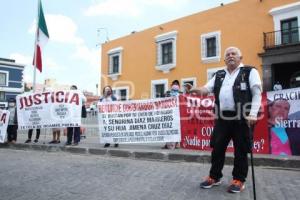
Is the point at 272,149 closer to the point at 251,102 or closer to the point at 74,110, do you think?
the point at 251,102

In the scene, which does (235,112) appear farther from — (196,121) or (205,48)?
(205,48)

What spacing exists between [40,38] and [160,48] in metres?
13.7

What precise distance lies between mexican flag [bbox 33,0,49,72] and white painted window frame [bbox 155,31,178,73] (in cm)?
1285

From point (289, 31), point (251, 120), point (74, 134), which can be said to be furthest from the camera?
point (289, 31)

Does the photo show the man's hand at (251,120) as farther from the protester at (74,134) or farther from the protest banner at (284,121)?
the protester at (74,134)

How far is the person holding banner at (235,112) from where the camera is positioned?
4.08 metres

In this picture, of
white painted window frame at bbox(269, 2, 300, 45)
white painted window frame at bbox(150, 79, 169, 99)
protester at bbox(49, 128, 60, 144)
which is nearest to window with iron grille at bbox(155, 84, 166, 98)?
white painted window frame at bbox(150, 79, 169, 99)

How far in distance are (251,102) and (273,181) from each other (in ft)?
4.58

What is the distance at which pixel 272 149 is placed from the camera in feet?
21.2

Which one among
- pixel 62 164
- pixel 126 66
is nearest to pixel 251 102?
pixel 62 164

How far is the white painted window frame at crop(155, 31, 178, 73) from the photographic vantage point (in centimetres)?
2480

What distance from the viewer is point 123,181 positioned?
4.76 metres

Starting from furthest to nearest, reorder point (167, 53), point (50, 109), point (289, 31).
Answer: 1. point (167, 53)
2. point (289, 31)
3. point (50, 109)

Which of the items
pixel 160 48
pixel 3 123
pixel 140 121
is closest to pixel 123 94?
→ pixel 160 48
